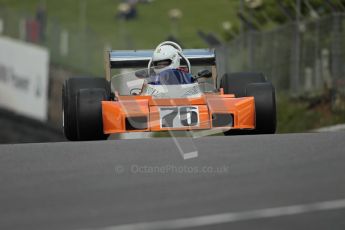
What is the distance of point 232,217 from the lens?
29.7ft

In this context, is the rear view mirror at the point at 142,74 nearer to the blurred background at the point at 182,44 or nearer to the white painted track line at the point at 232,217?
the blurred background at the point at 182,44

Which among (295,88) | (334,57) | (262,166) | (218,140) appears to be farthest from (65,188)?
(295,88)

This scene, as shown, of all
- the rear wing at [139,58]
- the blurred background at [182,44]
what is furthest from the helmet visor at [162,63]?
the blurred background at [182,44]

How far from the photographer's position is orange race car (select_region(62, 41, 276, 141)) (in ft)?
51.3

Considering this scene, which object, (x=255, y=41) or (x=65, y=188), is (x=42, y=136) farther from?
(x=65, y=188)

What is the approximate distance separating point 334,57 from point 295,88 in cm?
191

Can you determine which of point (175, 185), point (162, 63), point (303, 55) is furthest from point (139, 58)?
point (175, 185)

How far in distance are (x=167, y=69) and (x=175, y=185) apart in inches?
260

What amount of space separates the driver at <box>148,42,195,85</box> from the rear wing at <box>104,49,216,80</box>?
1275mm

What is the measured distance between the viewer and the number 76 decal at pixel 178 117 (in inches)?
611

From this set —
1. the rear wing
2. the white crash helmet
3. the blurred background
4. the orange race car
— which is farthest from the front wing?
the blurred background

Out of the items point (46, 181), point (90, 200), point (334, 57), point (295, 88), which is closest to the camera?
point (90, 200)

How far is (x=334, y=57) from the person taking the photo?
909 inches

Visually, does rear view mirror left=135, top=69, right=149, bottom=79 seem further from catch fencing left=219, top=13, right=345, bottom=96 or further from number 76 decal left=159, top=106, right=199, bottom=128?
catch fencing left=219, top=13, right=345, bottom=96
